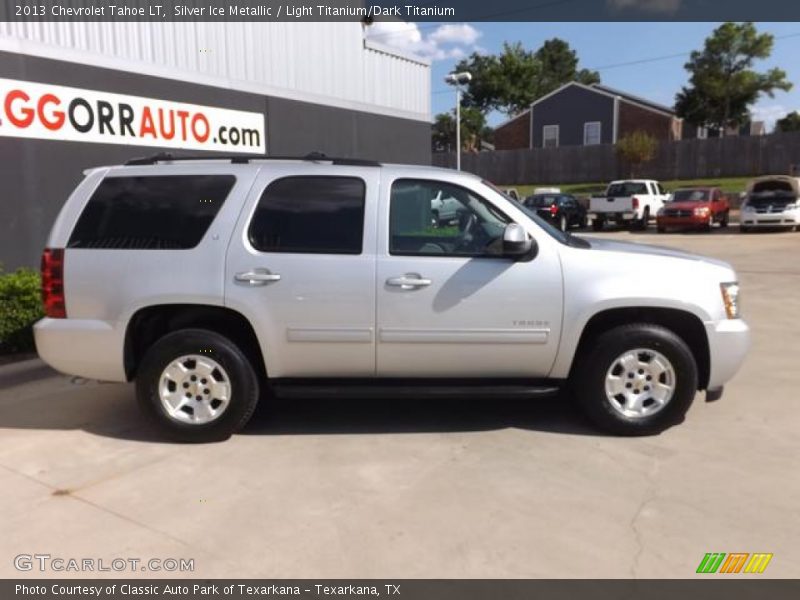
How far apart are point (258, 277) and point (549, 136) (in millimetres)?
46646

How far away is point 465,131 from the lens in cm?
6719

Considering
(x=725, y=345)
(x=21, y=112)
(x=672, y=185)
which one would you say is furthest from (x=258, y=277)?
(x=672, y=185)

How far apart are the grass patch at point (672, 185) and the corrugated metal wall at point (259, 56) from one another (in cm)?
1959

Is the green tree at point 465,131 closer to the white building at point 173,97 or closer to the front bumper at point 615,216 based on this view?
the front bumper at point 615,216

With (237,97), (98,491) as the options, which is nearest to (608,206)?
(237,97)

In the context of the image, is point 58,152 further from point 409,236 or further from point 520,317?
point 520,317

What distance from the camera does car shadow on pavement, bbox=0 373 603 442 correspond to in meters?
5.08

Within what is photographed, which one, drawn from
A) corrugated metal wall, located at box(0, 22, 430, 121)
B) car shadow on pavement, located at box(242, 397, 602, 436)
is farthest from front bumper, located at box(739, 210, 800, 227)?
car shadow on pavement, located at box(242, 397, 602, 436)

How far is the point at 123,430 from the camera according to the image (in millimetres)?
5133

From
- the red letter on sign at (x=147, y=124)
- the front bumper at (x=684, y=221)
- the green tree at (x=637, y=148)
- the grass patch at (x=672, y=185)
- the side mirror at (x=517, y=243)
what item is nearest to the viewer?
the side mirror at (x=517, y=243)

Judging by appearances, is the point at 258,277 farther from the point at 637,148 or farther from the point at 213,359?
the point at 637,148

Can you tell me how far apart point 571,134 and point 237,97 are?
3965cm

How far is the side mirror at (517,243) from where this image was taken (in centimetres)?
447
